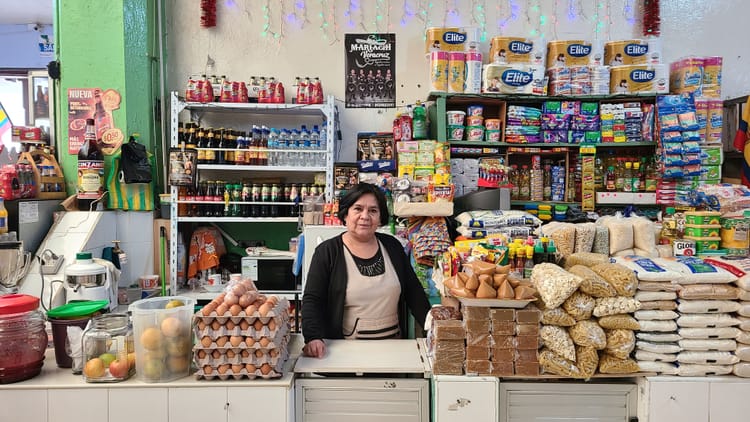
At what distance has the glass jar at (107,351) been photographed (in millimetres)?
1716

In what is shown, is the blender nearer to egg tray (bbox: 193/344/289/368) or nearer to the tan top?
egg tray (bbox: 193/344/289/368)

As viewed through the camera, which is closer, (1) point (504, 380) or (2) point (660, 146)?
(1) point (504, 380)

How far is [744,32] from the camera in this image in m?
4.97

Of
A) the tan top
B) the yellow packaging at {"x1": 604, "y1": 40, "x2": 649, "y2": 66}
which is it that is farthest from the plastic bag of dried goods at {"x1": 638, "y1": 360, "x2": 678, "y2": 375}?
the yellow packaging at {"x1": 604, "y1": 40, "x2": 649, "y2": 66}

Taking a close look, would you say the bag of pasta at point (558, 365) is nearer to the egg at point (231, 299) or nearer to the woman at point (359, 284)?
the woman at point (359, 284)

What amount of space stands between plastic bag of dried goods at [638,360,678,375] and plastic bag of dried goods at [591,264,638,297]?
26 cm

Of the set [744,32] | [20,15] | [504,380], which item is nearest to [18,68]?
[20,15]

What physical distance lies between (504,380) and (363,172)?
109 inches

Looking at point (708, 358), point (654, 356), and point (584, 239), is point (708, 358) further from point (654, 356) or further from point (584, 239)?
point (584, 239)

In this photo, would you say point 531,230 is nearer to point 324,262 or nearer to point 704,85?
point 324,262

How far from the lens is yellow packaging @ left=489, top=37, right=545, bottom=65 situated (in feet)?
14.1

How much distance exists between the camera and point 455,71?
4.21 m

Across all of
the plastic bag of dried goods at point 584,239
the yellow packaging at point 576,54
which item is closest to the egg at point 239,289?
the plastic bag of dried goods at point 584,239

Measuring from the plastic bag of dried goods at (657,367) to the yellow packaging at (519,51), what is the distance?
313 cm
